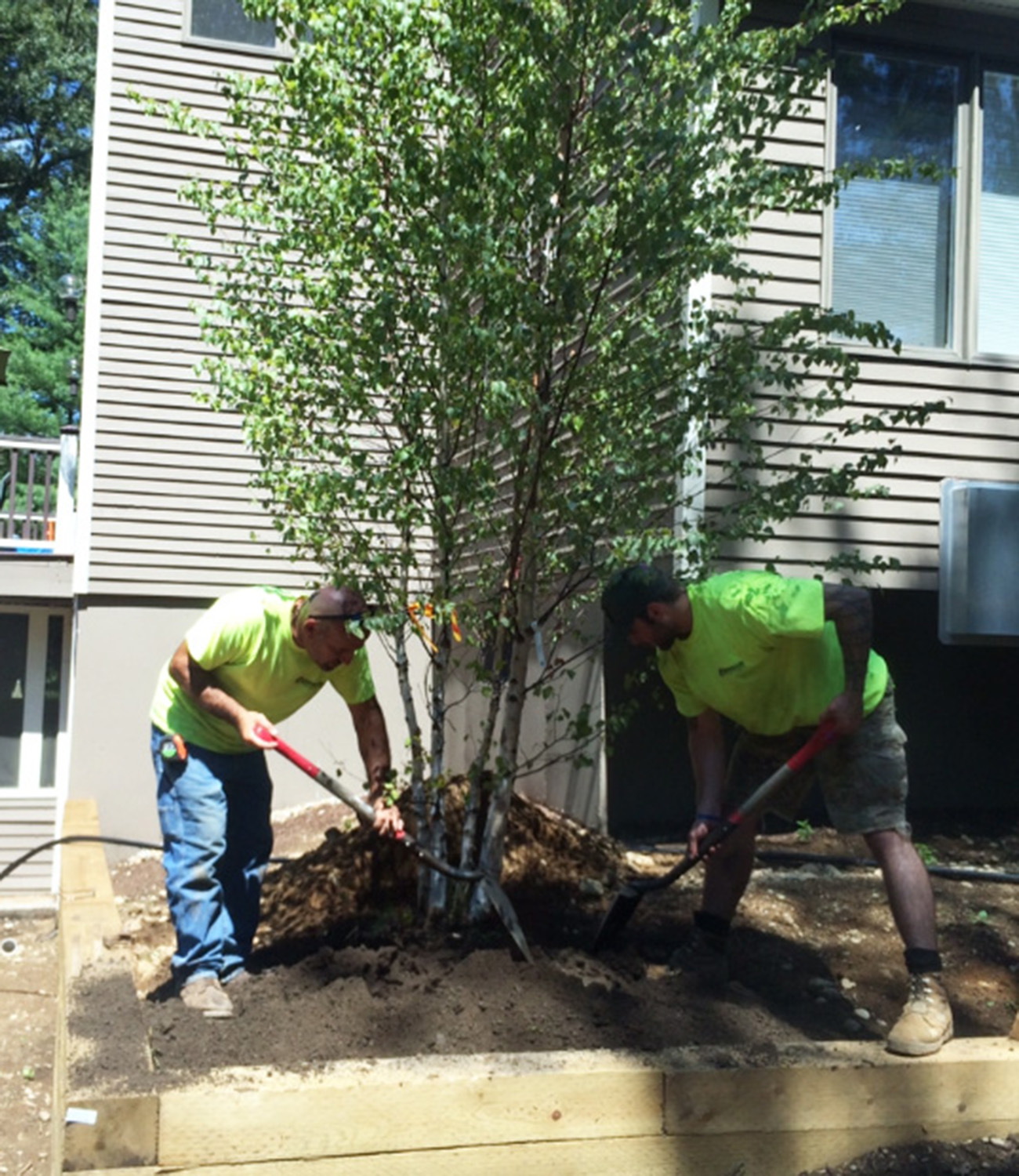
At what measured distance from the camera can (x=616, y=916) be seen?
15.2 ft

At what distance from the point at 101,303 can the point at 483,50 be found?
6.69 meters

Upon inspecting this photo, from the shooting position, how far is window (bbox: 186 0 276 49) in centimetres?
1062

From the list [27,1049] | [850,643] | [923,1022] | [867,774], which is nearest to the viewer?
[923,1022]

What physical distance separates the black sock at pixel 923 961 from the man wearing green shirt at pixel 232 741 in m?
1.79

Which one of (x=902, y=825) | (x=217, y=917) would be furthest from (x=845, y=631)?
(x=217, y=917)

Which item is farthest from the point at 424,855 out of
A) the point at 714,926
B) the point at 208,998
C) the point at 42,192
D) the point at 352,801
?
the point at 42,192

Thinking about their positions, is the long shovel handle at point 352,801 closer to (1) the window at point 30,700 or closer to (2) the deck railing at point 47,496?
(2) the deck railing at point 47,496

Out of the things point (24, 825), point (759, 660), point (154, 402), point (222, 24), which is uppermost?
point (222, 24)

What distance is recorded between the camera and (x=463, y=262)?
4258mm

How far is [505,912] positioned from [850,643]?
1.59 metres

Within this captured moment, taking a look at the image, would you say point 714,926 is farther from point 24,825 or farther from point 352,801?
point 24,825

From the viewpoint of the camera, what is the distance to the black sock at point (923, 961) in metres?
3.64

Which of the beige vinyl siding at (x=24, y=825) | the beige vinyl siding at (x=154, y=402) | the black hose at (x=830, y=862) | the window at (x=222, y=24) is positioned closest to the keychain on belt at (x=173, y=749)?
the black hose at (x=830, y=862)

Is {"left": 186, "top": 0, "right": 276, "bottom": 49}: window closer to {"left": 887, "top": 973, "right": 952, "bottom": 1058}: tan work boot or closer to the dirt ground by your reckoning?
the dirt ground
